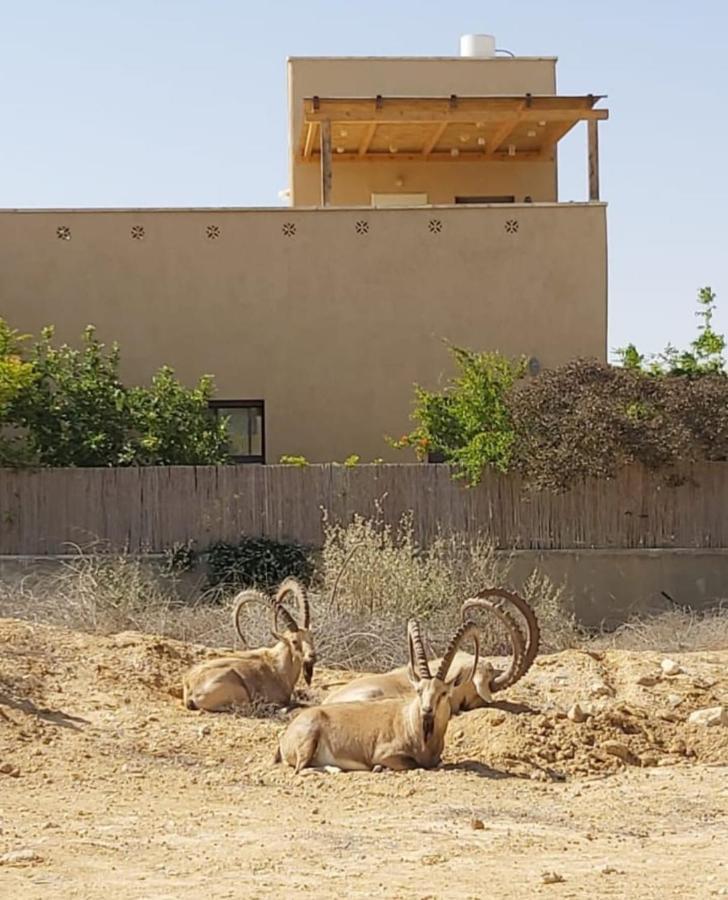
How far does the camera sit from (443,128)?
29969mm

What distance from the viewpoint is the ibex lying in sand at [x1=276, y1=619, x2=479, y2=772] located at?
517 inches

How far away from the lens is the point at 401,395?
90.5ft

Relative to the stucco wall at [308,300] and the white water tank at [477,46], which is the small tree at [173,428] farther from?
the white water tank at [477,46]

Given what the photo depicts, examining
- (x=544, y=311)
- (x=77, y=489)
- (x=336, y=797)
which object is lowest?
(x=336, y=797)

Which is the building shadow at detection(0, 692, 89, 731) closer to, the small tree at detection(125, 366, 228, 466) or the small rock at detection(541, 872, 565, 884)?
the small rock at detection(541, 872, 565, 884)

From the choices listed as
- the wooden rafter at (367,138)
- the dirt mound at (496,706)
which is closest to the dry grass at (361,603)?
the dirt mound at (496,706)

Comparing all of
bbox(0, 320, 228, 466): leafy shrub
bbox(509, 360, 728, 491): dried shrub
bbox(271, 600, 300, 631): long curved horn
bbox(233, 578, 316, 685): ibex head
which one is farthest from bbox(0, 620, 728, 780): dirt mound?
bbox(0, 320, 228, 466): leafy shrub

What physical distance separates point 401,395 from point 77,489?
6.90 m

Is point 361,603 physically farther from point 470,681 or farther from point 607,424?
point 470,681

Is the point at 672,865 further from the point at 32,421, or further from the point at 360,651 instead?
the point at 32,421

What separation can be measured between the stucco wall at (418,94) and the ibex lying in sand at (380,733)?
2066cm

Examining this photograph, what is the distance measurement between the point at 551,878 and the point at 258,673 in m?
7.21

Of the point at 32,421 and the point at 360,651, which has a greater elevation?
the point at 32,421

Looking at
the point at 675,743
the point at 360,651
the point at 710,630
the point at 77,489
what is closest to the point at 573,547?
the point at 710,630
